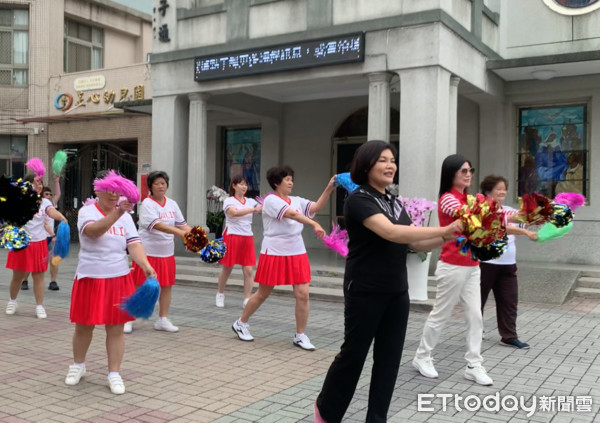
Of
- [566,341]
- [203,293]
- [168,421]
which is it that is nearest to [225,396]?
[168,421]

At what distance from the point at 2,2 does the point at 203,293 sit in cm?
1535

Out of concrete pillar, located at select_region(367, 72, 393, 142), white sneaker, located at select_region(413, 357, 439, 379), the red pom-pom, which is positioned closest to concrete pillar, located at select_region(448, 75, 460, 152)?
concrete pillar, located at select_region(367, 72, 393, 142)

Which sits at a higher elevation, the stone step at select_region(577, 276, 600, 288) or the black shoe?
the stone step at select_region(577, 276, 600, 288)

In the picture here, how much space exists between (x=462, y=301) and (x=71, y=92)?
17.5 m

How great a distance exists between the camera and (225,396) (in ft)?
15.6

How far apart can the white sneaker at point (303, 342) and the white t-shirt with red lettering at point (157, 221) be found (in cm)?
176

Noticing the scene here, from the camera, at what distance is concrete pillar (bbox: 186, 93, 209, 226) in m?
13.0

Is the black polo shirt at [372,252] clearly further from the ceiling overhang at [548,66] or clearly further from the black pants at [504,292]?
the ceiling overhang at [548,66]

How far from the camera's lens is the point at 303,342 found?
6.32 metres

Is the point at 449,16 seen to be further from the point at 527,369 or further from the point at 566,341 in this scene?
the point at 527,369

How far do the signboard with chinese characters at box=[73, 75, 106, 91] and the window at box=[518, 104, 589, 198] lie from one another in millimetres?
12368

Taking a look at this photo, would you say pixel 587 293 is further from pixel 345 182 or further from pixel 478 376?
pixel 345 182

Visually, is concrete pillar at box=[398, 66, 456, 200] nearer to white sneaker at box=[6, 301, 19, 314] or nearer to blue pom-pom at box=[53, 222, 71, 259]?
blue pom-pom at box=[53, 222, 71, 259]

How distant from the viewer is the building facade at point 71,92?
60.0 ft
